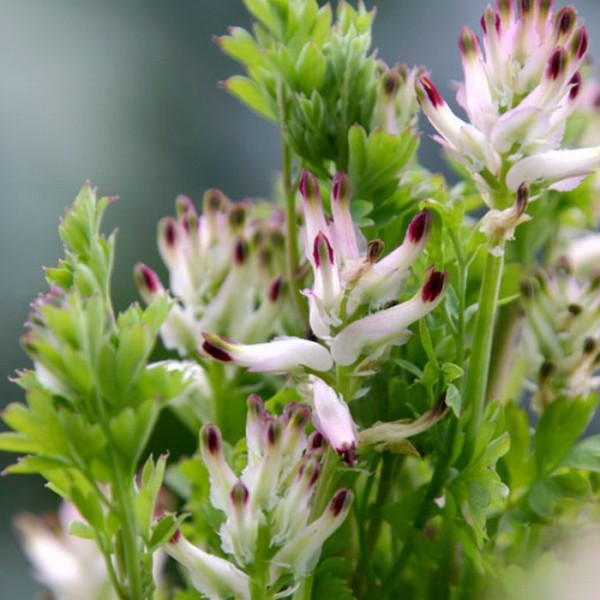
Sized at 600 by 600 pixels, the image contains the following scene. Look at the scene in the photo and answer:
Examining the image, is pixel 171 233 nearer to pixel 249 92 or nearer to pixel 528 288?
pixel 249 92

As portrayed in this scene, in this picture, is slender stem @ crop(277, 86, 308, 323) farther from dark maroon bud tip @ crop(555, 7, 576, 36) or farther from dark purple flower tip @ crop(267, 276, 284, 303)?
dark maroon bud tip @ crop(555, 7, 576, 36)

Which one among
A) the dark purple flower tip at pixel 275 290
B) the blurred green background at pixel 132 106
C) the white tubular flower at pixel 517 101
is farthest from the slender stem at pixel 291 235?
the blurred green background at pixel 132 106

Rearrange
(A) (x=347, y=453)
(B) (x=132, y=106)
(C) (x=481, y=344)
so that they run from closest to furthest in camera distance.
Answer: (A) (x=347, y=453) < (C) (x=481, y=344) < (B) (x=132, y=106)

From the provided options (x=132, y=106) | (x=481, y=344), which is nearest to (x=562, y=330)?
(x=481, y=344)

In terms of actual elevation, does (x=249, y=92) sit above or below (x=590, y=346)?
above

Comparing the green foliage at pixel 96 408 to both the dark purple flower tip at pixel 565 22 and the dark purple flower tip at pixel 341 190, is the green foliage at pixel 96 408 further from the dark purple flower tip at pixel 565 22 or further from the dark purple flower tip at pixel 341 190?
the dark purple flower tip at pixel 565 22

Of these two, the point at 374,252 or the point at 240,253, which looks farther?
the point at 240,253

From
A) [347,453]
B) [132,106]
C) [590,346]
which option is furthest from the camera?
[132,106]
